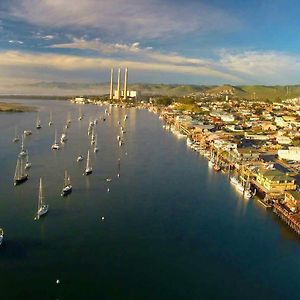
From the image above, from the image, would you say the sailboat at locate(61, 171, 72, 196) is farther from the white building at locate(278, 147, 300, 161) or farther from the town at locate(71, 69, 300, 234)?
the white building at locate(278, 147, 300, 161)

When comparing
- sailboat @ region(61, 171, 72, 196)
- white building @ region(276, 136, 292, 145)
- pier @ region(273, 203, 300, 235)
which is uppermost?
white building @ region(276, 136, 292, 145)

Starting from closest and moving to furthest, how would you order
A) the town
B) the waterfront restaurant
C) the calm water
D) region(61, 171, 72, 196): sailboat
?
the calm water, region(61, 171, 72, 196): sailboat, the town, the waterfront restaurant

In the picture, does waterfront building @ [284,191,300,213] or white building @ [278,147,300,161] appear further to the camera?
white building @ [278,147,300,161]

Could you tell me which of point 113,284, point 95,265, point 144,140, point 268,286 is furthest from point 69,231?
point 144,140

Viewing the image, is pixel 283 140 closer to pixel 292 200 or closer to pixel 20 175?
pixel 292 200

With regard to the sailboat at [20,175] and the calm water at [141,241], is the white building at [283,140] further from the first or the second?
the sailboat at [20,175]

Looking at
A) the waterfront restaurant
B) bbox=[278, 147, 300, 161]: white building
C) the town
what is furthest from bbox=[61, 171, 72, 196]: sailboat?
bbox=[278, 147, 300, 161]: white building

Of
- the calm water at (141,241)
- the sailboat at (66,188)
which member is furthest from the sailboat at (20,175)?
the sailboat at (66,188)

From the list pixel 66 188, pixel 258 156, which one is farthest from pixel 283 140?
pixel 66 188

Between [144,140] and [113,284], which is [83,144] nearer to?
[144,140]
